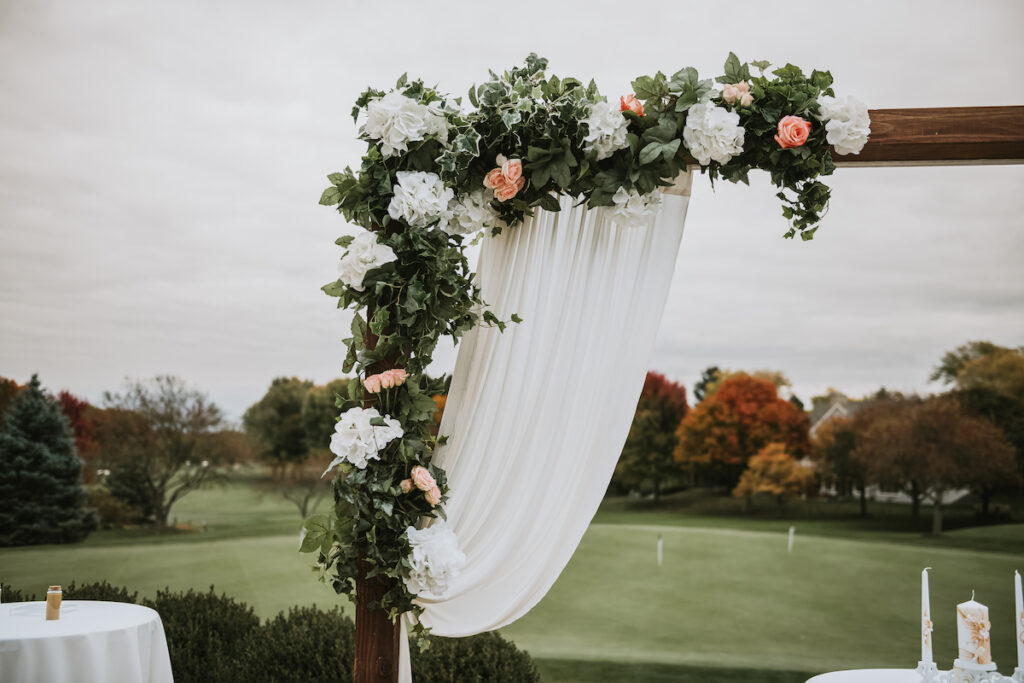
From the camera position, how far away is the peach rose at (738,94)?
2383 millimetres

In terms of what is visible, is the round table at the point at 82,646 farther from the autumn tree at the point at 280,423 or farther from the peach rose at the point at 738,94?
the peach rose at the point at 738,94

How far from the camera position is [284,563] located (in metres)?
5.38

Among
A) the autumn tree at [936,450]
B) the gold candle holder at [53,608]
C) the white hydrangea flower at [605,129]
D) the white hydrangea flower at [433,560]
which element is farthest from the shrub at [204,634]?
the autumn tree at [936,450]

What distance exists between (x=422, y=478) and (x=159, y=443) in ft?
11.4

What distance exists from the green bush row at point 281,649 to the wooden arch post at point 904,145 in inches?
26.5

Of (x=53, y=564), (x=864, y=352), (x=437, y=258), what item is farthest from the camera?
(x=864, y=352)

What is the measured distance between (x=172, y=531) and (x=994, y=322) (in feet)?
18.4

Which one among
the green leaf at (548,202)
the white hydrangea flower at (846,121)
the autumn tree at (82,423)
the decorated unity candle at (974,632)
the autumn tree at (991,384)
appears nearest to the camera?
the decorated unity candle at (974,632)

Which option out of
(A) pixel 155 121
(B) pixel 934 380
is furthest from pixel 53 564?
(B) pixel 934 380

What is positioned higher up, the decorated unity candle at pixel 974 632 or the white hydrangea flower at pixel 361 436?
the white hydrangea flower at pixel 361 436

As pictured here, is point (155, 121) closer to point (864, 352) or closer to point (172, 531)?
point (172, 531)

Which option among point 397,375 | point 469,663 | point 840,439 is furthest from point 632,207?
point 840,439

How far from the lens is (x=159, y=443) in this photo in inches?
204

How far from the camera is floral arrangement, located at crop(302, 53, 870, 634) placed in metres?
2.40
